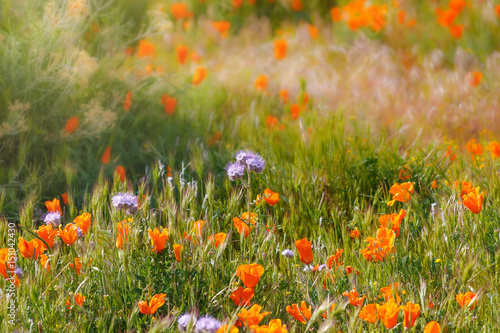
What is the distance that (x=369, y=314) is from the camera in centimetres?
150

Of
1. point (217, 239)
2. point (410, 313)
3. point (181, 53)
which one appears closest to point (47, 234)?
point (217, 239)

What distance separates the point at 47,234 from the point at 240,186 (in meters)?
1.01

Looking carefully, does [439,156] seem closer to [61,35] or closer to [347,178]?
[347,178]

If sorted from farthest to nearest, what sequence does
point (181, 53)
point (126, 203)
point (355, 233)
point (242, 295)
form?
point (181, 53)
point (355, 233)
point (126, 203)
point (242, 295)

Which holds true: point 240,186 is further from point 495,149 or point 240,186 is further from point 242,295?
point 495,149

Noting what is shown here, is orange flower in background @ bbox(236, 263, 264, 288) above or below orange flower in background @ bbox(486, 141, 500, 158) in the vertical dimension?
below

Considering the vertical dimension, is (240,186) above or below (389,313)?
below

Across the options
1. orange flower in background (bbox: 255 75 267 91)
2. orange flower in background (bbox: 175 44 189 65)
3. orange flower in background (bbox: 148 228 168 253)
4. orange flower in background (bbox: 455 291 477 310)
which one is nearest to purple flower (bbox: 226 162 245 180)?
orange flower in background (bbox: 148 228 168 253)

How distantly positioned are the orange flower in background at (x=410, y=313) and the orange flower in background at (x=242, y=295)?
18.0 inches

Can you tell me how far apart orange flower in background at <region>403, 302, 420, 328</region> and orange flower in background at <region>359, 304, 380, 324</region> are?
80mm

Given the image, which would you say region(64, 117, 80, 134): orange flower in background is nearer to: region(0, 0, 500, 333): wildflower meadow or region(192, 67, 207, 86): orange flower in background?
region(0, 0, 500, 333): wildflower meadow

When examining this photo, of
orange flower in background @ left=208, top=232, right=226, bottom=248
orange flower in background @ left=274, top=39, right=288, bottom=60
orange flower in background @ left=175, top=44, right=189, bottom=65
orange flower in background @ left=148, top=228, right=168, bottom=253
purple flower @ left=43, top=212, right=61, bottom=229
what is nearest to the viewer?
orange flower in background @ left=148, top=228, right=168, bottom=253

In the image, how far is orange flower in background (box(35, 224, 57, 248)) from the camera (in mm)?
1801

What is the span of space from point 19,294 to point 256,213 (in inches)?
36.0
